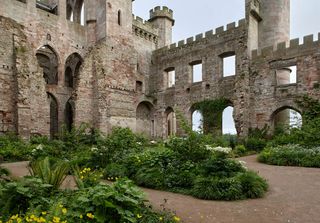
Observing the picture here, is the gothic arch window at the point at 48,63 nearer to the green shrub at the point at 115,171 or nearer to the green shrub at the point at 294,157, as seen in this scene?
the green shrub at the point at 115,171

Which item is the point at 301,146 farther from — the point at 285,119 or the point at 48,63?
the point at 48,63

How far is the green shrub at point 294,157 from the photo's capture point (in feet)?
32.5

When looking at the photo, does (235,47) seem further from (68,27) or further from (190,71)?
(68,27)

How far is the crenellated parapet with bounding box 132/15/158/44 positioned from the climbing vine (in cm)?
959

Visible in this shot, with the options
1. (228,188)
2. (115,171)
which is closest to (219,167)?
(228,188)

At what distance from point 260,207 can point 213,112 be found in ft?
53.1

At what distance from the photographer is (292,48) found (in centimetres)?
1802

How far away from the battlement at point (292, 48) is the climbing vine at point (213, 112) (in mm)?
4044

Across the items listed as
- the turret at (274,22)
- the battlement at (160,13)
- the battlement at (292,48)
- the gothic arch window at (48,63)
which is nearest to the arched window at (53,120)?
the gothic arch window at (48,63)

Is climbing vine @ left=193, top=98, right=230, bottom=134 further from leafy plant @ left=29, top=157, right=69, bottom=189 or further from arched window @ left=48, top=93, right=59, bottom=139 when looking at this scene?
leafy plant @ left=29, top=157, right=69, bottom=189

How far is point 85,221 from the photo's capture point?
11.6 ft

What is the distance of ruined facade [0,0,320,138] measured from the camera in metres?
17.2

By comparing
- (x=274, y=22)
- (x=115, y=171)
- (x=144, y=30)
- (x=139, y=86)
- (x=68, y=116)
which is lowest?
(x=115, y=171)

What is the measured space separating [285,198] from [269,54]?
15.3m
